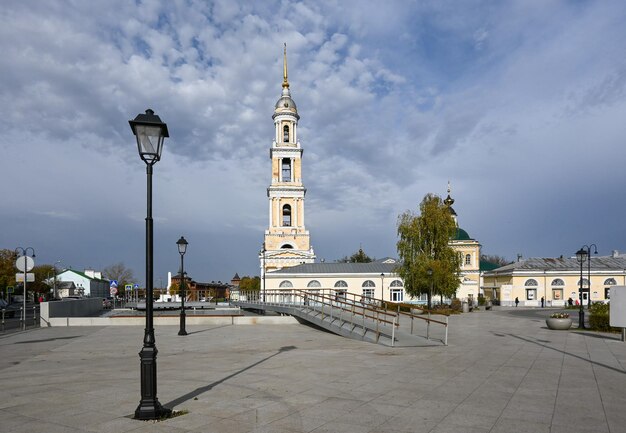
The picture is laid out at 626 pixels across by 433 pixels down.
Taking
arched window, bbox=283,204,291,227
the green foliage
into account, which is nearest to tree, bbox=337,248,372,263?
arched window, bbox=283,204,291,227

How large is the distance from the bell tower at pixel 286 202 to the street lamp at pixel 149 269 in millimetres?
62720

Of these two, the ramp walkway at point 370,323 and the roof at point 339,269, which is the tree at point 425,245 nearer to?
the roof at point 339,269

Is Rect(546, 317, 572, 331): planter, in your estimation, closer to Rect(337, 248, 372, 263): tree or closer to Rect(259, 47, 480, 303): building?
Rect(259, 47, 480, 303): building

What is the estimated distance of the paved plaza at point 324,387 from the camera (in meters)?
7.26

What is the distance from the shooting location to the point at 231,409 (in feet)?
26.1

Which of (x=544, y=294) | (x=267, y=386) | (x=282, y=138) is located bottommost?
(x=544, y=294)

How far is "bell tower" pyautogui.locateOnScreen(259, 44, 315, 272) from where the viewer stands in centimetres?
7125

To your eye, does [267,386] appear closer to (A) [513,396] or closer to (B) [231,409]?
(B) [231,409]

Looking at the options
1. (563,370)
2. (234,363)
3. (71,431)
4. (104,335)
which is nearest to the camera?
(71,431)

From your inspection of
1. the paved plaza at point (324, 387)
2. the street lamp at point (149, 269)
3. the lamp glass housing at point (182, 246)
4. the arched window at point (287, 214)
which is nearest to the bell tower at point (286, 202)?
Answer: the arched window at point (287, 214)

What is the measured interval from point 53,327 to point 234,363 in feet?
56.4

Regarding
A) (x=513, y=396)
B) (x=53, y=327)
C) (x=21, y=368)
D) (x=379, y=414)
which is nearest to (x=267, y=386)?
(x=379, y=414)

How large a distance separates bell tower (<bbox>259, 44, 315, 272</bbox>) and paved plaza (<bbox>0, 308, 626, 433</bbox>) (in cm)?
5333

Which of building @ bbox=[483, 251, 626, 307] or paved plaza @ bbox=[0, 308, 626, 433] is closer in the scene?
paved plaza @ bbox=[0, 308, 626, 433]
